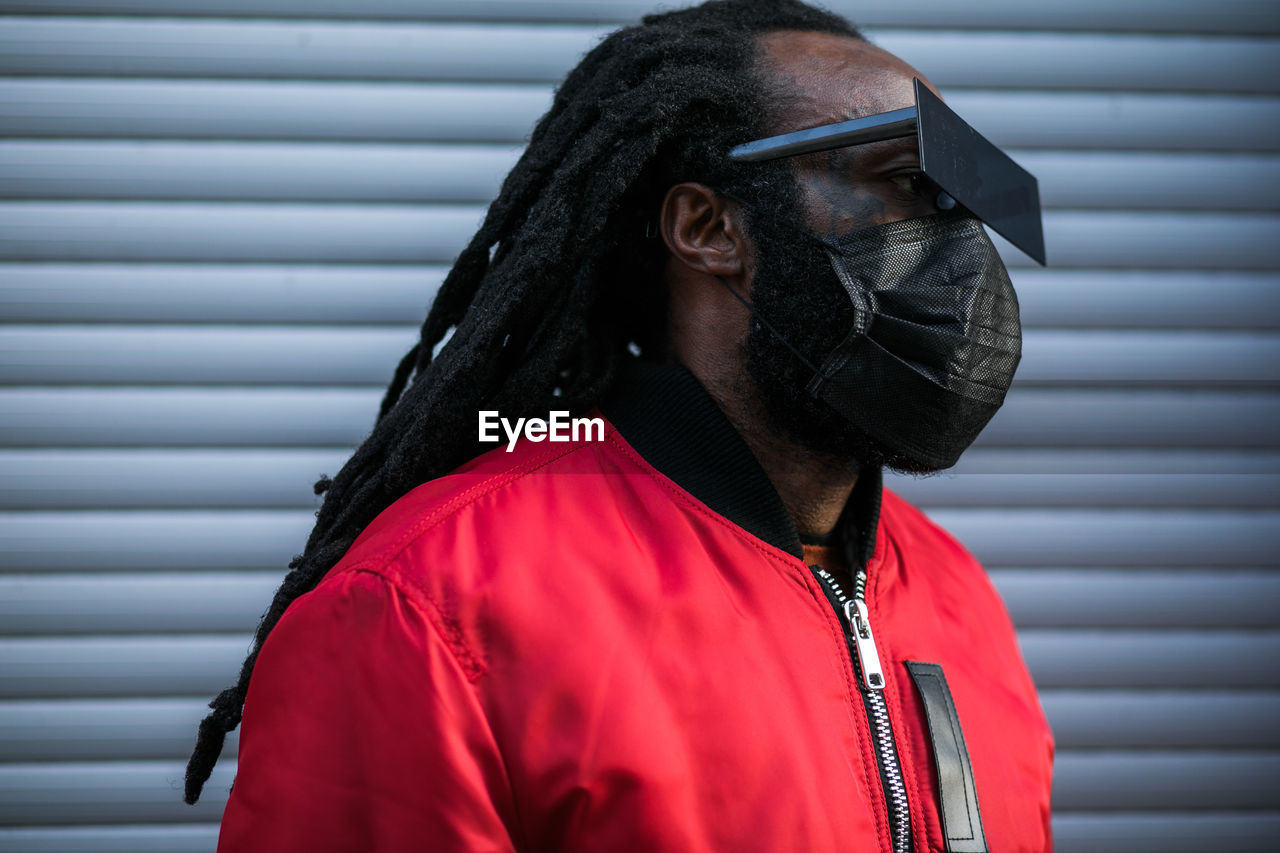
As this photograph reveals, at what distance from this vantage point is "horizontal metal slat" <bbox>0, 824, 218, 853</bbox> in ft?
7.41

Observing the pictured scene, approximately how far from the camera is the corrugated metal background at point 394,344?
227 centimetres

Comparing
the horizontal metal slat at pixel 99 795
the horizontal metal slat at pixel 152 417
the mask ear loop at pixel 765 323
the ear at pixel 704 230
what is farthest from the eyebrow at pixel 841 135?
the horizontal metal slat at pixel 99 795

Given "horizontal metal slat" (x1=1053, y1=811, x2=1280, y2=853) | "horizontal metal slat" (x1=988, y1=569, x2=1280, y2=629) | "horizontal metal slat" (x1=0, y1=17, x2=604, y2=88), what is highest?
"horizontal metal slat" (x1=0, y1=17, x2=604, y2=88)

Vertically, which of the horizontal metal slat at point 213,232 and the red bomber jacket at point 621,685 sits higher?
the horizontal metal slat at point 213,232

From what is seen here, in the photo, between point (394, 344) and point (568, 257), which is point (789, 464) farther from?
point (394, 344)

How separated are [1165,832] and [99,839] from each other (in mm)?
3118

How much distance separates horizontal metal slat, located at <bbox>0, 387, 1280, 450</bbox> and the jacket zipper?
4.08 feet

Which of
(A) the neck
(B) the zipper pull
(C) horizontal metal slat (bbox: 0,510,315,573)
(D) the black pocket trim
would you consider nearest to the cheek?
(A) the neck

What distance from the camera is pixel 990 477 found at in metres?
2.51

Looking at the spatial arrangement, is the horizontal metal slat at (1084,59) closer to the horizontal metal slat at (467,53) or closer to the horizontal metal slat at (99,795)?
the horizontal metal slat at (467,53)

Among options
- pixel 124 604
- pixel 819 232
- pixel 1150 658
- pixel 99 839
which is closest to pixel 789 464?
pixel 819 232

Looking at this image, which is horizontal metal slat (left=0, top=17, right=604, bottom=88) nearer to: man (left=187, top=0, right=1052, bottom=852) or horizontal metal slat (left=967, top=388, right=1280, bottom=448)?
man (left=187, top=0, right=1052, bottom=852)

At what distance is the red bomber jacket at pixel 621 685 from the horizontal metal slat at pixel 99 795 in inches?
51.7

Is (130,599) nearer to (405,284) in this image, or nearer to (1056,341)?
(405,284)
